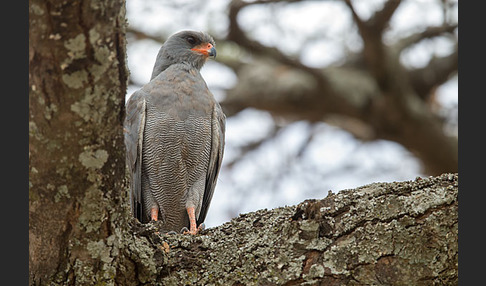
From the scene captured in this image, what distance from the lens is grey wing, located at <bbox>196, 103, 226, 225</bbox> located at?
5.38 meters

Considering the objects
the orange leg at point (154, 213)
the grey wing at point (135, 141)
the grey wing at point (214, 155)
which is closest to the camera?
the grey wing at point (135, 141)

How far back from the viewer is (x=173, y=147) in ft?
Answer: 16.7

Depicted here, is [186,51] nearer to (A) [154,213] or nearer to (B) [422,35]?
(A) [154,213]

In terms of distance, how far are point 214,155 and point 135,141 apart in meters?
0.77

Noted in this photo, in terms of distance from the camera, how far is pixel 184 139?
5.13 m

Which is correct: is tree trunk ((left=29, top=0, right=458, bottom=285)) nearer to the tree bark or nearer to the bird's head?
the tree bark

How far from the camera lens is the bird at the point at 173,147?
509 cm

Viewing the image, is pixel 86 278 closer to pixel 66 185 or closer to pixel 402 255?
pixel 66 185

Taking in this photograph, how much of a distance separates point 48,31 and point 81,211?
844 mm

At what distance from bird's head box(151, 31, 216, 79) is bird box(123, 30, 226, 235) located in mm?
388

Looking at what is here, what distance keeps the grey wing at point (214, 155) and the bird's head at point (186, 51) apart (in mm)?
789

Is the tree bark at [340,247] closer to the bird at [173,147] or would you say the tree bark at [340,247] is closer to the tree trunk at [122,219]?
the tree trunk at [122,219]

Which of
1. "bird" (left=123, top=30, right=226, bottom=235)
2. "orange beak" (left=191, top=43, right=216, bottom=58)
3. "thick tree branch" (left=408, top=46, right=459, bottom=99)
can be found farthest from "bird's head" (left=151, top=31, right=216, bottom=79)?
"thick tree branch" (left=408, top=46, right=459, bottom=99)

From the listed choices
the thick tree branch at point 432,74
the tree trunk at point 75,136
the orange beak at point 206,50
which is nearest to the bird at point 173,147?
the orange beak at point 206,50
